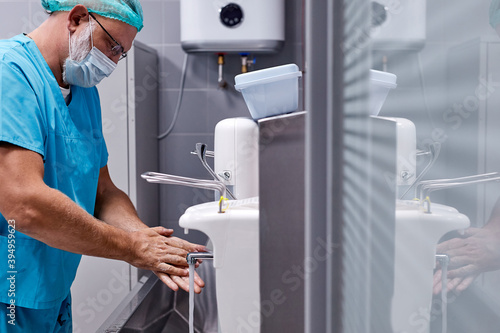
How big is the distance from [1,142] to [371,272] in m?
0.90

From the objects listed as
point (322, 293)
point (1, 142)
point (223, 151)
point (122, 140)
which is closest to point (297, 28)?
point (122, 140)

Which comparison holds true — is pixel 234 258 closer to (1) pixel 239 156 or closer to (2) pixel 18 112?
(1) pixel 239 156

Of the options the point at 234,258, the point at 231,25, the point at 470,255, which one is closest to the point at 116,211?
the point at 234,258

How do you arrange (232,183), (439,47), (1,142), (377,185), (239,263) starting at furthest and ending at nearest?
(232,183) → (1,142) → (239,263) → (377,185) → (439,47)

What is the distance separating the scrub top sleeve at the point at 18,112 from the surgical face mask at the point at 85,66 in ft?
0.62

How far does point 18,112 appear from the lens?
1021mm

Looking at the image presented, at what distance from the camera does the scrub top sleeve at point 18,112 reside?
983mm

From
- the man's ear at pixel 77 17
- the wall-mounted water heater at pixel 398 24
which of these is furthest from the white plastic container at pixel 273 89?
the wall-mounted water heater at pixel 398 24

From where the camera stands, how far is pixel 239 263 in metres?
0.89

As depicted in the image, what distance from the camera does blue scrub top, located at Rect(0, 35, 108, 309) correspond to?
1.02 meters

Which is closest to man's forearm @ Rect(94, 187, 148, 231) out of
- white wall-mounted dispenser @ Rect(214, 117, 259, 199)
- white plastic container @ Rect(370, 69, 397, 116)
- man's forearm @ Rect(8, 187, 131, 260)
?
man's forearm @ Rect(8, 187, 131, 260)

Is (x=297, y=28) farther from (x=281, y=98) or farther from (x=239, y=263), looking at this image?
(x=239, y=263)

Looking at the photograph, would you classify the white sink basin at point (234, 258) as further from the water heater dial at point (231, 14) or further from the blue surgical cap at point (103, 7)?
the water heater dial at point (231, 14)

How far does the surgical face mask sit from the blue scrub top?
0.06 m
